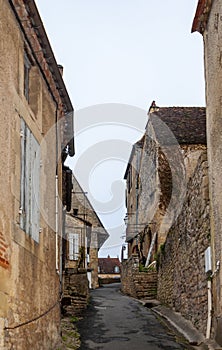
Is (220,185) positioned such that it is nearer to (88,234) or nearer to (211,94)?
(211,94)

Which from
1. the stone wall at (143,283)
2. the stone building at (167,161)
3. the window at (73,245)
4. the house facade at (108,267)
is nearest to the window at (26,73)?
the stone wall at (143,283)

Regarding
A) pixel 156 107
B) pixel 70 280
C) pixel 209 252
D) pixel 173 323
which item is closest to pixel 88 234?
pixel 156 107

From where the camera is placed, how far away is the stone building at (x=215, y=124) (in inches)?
374

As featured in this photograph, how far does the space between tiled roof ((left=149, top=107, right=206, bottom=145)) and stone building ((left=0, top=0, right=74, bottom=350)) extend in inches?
533

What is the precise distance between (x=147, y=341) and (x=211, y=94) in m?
5.26

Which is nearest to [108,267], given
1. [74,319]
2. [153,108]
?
[153,108]

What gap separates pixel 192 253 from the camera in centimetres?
1253

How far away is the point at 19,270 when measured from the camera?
7961mm

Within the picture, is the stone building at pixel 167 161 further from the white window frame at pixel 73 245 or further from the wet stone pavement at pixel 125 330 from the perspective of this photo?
the wet stone pavement at pixel 125 330

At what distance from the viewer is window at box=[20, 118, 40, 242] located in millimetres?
8477

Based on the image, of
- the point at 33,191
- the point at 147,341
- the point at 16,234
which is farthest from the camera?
the point at 147,341

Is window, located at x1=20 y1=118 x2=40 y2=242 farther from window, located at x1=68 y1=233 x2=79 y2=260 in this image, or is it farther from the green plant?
window, located at x1=68 y1=233 x2=79 y2=260

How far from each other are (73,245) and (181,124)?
352 inches

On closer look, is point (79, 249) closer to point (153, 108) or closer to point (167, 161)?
point (167, 161)
